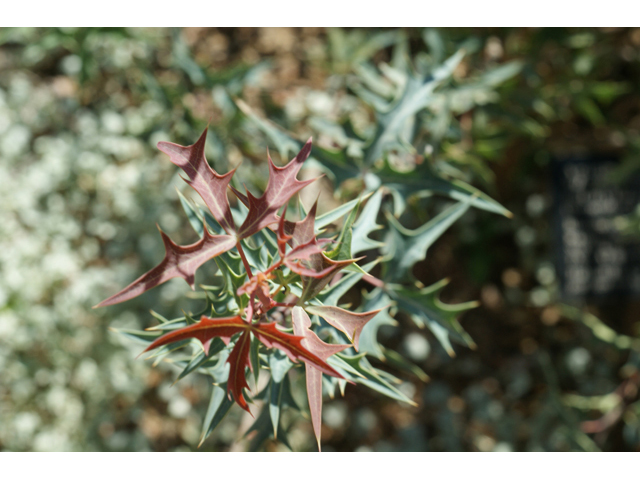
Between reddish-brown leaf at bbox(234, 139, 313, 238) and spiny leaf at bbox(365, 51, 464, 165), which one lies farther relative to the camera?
spiny leaf at bbox(365, 51, 464, 165)

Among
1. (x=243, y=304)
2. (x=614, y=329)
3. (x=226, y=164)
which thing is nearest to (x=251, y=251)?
(x=243, y=304)

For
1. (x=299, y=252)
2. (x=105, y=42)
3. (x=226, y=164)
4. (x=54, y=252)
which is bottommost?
(x=54, y=252)

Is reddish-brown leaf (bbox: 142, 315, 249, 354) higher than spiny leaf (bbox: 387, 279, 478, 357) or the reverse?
higher

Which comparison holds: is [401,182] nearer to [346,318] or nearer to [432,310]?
[432,310]

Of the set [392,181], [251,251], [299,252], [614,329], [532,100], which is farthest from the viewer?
[614,329]

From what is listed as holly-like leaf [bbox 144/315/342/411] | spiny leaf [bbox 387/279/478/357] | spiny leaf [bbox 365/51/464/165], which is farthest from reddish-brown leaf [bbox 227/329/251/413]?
spiny leaf [bbox 365/51/464/165]

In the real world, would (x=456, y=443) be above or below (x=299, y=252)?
below

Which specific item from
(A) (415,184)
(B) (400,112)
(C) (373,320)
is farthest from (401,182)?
(C) (373,320)

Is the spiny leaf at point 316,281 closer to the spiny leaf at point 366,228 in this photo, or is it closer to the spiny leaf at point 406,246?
the spiny leaf at point 366,228

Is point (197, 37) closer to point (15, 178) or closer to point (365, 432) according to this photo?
point (15, 178)

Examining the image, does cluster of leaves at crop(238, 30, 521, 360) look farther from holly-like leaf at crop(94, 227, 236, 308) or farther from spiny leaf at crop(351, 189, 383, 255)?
holly-like leaf at crop(94, 227, 236, 308)
